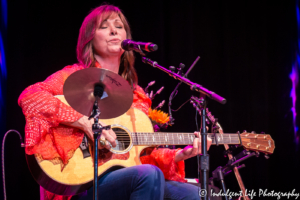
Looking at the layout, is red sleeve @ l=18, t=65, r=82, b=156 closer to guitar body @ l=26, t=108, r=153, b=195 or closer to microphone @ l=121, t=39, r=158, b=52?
guitar body @ l=26, t=108, r=153, b=195

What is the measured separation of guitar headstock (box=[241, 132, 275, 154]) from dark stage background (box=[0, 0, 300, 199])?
1100 millimetres

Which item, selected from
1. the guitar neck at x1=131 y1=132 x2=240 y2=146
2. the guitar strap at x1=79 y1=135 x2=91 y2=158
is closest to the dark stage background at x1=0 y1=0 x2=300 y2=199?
the guitar neck at x1=131 y1=132 x2=240 y2=146

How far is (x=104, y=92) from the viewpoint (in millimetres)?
1515

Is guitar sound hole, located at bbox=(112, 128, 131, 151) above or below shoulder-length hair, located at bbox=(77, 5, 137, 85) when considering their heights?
below

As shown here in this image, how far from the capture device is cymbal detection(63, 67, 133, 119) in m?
1.45

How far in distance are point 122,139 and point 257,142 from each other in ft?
3.88

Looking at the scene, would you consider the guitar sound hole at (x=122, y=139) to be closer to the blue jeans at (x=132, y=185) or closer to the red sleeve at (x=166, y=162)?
the blue jeans at (x=132, y=185)

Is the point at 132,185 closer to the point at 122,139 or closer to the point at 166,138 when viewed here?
the point at 122,139

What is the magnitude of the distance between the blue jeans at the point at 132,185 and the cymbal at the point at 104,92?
0.35 metres

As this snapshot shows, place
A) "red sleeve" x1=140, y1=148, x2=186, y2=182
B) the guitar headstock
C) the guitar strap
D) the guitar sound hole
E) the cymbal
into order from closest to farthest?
the cymbal, the guitar strap, the guitar sound hole, "red sleeve" x1=140, y1=148, x2=186, y2=182, the guitar headstock

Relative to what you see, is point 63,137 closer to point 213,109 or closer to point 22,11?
point 22,11

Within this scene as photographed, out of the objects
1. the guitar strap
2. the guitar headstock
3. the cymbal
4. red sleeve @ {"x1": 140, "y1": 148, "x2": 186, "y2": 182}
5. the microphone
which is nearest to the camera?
the cymbal

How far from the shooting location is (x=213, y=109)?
3729 mm

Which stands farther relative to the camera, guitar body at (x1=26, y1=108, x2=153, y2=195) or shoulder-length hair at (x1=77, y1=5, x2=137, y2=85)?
shoulder-length hair at (x1=77, y1=5, x2=137, y2=85)
